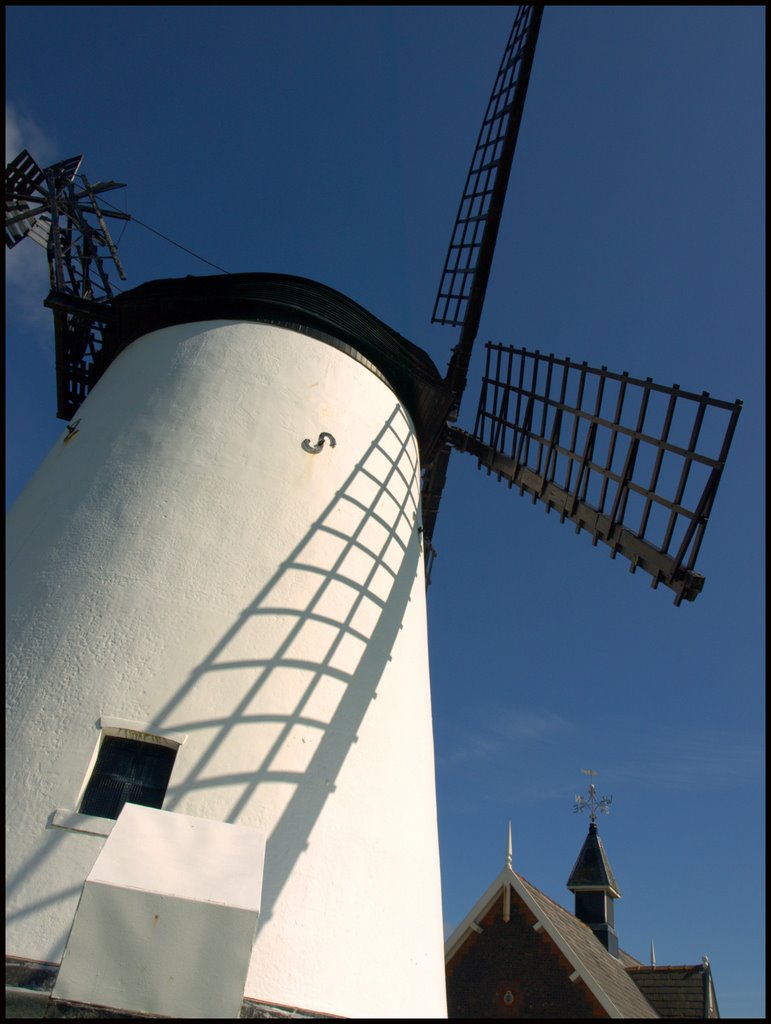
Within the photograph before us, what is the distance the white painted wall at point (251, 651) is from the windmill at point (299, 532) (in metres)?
0.02

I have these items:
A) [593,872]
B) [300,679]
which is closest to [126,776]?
[300,679]

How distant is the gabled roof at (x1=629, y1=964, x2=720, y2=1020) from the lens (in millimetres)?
13891

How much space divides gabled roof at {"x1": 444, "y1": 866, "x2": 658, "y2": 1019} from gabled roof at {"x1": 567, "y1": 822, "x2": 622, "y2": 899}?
1946mm

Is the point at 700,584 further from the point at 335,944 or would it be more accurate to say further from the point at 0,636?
the point at 0,636

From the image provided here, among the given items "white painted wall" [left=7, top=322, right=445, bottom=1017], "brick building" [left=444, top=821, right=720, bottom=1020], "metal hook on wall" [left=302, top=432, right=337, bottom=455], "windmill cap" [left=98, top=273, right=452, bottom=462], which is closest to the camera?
"white painted wall" [left=7, top=322, right=445, bottom=1017]

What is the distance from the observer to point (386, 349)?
8.00 meters

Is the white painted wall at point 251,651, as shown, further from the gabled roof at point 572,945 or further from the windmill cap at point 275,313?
the gabled roof at point 572,945

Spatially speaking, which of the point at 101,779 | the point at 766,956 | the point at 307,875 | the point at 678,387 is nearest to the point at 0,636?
the point at 101,779

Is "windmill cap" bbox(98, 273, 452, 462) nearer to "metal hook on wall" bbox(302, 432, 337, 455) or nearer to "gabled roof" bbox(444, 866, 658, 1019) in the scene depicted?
"metal hook on wall" bbox(302, 432, 337, 455)

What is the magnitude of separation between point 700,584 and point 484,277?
18.5 feet

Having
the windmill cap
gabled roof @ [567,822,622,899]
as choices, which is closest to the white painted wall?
the windmill cap

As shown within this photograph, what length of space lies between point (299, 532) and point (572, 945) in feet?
36.6

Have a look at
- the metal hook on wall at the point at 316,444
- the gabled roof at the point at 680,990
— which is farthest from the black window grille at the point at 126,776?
the gabled roof at the point at 680,990

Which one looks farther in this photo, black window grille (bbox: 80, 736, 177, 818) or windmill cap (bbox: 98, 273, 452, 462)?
windmill cap (bbox: 98, 273, 452, 462)
